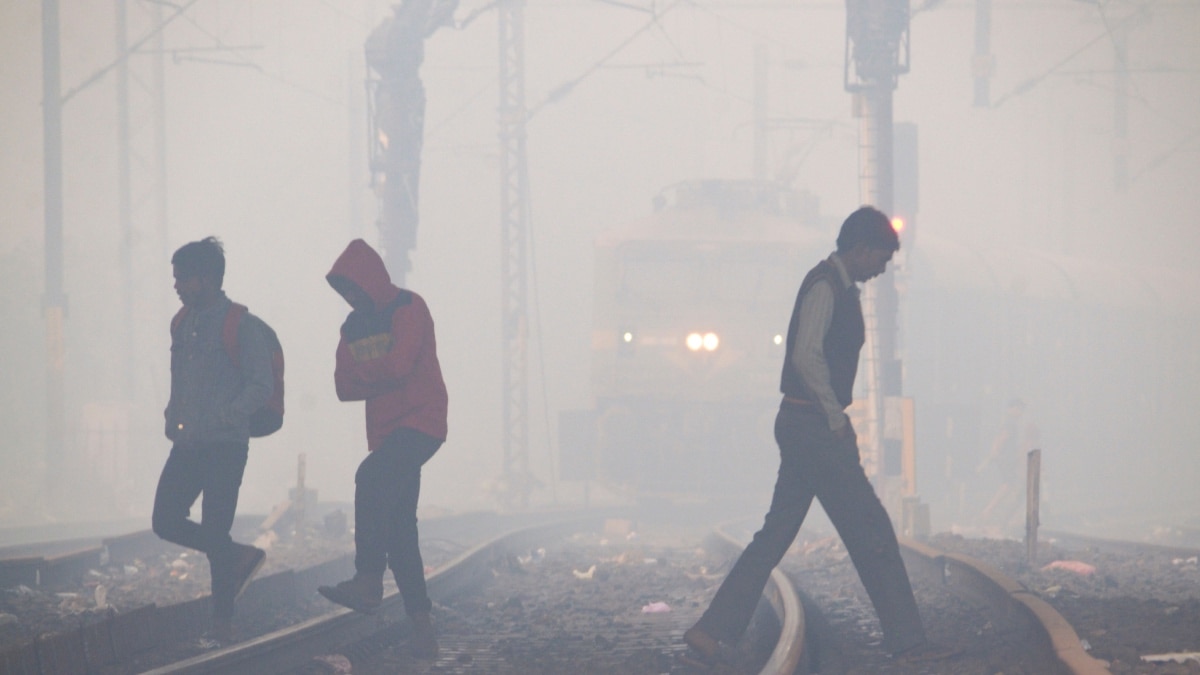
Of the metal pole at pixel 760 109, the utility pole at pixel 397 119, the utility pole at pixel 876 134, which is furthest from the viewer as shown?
the metal pole at pixel 760 109

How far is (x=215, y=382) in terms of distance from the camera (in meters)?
5.62

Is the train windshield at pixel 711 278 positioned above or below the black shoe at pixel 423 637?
above

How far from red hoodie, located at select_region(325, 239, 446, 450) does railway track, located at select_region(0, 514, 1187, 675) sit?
102cm

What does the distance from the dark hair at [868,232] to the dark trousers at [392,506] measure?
1.81 metres

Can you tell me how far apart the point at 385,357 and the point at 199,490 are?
3.42 feet

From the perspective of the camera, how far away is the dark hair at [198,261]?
18.7 feet

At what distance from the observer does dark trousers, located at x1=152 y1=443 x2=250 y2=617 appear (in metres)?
5.59

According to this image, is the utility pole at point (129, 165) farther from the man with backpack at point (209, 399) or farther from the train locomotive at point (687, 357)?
the man with backpack at point (209, 399)

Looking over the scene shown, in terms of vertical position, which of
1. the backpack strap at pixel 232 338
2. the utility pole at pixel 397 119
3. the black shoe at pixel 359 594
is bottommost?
the black shoe at pixel 359 594

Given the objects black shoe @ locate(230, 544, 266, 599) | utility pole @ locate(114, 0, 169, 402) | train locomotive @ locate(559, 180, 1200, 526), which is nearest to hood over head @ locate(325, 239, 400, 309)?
black shoe @ locate(230, 544, 266, 599)

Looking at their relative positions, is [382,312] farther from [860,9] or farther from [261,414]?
[860,9]

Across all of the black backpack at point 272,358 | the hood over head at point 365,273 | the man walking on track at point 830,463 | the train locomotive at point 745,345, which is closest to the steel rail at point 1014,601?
the man walking on track at point 830,463

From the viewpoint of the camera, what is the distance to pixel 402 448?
5371mm

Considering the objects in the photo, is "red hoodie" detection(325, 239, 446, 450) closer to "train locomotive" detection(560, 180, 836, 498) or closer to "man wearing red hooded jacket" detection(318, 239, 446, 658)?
"man wearing red hooded jacket" detection(318, 239, 446, 658)
